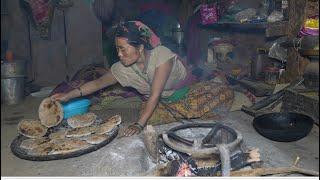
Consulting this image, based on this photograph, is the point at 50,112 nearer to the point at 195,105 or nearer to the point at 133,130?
the point at 133,130

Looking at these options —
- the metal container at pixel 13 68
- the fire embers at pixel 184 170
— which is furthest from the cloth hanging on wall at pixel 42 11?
the fire embers at pixel 184 170

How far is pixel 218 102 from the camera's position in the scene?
4625 millimetres

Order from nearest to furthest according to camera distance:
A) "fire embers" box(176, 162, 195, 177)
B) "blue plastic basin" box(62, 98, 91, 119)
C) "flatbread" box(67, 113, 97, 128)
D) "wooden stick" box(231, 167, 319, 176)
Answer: "wooden stick" box(231, 167, 319, 176)
"fire embers" box(176, 162, 195, 177)
"flatbread" box(67, 113, 97, 128)
"blue plastic basin" box(62, 98, 91, 119)

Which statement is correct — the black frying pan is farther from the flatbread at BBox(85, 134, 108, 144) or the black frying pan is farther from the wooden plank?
the wooden plank

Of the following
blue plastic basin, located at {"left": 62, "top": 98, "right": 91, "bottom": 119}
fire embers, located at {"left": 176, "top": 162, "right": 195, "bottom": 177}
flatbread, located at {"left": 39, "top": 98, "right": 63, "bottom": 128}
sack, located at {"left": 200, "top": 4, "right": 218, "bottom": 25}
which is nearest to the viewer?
fire embers, located at {"left": 176, "top": 162, "right": 195, "bottom": 177}

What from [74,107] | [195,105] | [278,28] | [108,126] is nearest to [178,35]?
[278,28]

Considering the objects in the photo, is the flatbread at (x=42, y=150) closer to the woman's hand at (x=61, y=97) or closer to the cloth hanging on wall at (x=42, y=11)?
the woman's hand at (x=61, y=97)

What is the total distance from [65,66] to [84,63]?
45 centimetres

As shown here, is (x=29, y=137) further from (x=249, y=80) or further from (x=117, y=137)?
(x=249, y=80)

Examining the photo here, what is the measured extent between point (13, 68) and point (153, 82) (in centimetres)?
383

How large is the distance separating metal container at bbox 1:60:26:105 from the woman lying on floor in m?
2.99

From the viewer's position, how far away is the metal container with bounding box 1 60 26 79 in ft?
21.0

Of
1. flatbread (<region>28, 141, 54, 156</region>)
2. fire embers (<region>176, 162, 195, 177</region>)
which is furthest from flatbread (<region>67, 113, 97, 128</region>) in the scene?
fire embers (<region>176, 162, 195, 177</region>)

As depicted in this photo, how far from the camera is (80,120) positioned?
12.8 feet
